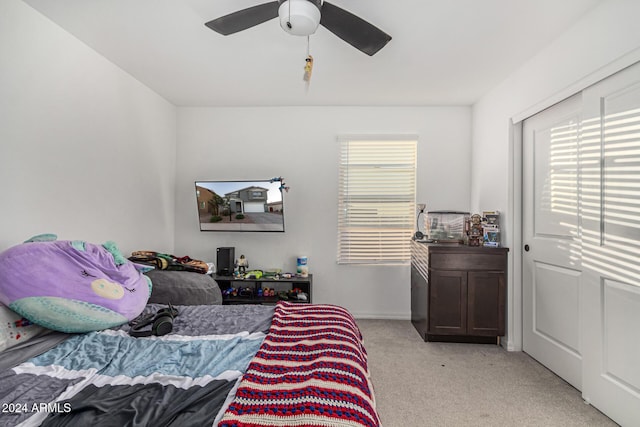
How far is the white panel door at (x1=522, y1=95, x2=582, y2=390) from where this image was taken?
241 centimetres

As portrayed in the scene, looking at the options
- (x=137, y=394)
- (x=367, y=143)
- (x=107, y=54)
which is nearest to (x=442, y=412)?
(x=137, y=394)

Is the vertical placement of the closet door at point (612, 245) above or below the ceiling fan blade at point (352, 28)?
below

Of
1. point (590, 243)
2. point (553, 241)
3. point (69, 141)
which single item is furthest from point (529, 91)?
point (69, 141)

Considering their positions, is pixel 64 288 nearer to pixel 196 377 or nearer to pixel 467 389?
pixel 196 377

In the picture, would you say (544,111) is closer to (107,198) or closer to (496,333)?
(496,333)

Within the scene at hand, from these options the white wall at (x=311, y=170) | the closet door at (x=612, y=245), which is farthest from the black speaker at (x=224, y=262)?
the closet door at (x=612, y=245)

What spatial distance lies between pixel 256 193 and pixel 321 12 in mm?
2316

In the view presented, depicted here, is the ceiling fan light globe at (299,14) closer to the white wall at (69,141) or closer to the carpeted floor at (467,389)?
the white wall at (69,141)

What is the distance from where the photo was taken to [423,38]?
2467 mm

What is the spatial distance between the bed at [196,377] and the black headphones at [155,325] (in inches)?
1.2

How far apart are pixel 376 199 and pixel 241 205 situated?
1.62 metres

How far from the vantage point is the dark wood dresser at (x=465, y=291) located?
310 centimetres

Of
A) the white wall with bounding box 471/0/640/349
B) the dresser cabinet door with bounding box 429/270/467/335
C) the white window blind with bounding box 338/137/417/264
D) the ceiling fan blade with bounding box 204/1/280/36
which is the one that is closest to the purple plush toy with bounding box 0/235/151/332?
the ceiling fan blade with bounding box 204/1/280/36

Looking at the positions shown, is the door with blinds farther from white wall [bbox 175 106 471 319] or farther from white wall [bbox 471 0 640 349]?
white wall [bbox 175 106 471 319]
